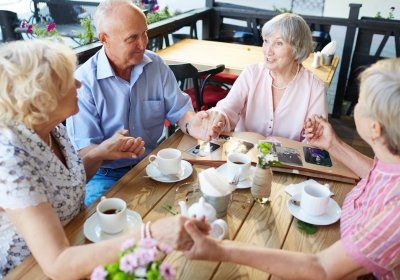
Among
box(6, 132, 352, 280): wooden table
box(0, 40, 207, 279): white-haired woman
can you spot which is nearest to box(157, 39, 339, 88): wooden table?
box(6, 132, 352, 280): wooden table

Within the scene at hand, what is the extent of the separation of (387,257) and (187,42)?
3554mm

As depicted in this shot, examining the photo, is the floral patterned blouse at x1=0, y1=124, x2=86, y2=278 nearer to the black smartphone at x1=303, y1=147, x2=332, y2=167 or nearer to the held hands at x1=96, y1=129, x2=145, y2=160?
the held hands at x1=96, y1=129, x2=145, y2=160

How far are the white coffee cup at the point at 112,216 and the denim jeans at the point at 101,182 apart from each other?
625 millimetres

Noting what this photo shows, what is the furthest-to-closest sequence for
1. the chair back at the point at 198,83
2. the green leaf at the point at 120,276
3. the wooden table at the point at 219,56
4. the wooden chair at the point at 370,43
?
the wooden chair at the point at 370,43, the wooden table at the point at 219,56, the chair back at the point at 198,83, the green leaf at the point at 120,276

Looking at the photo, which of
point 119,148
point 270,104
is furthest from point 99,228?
point 270,104

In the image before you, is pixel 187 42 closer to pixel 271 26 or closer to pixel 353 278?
pixel 271 26

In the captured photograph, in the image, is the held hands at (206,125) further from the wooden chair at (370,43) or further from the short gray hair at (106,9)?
the wooden chair at (370,43)

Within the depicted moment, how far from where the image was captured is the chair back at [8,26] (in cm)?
364

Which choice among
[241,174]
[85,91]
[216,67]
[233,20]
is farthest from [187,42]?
[241,174]

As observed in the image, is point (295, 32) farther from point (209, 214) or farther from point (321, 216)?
point (209, 214)

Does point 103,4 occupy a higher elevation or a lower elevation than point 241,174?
higher

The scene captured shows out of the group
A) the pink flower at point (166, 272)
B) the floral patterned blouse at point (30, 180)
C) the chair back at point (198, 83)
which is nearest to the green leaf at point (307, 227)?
the pink flower at point (166, 272)

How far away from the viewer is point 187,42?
421 cm

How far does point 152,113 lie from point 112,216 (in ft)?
3.42
